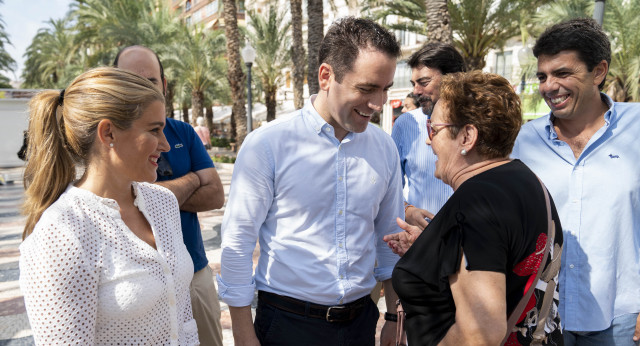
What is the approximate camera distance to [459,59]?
3512 millimetres

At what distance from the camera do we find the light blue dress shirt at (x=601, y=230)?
2.24m

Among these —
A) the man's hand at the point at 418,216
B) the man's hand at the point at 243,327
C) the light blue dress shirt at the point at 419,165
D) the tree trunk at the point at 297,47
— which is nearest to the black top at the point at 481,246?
the man's hand at the point at 243,327

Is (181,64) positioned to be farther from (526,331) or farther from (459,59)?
(526,331)

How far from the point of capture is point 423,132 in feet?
10.9

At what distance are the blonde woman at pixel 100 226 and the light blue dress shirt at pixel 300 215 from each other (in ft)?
0.93

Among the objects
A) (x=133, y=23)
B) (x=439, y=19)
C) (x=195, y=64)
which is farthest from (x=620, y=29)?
(x=133, y=23)

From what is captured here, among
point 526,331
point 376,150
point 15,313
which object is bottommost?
point 15,313

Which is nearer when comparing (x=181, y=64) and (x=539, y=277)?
(x=539, y=277)

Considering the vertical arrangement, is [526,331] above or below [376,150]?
below

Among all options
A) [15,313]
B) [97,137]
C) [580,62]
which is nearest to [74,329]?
[97,137]

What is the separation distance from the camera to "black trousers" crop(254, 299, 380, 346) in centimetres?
204

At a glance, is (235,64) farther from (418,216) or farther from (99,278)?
(99,278)

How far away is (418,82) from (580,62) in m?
1.26

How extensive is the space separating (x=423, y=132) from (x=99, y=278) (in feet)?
7.94
